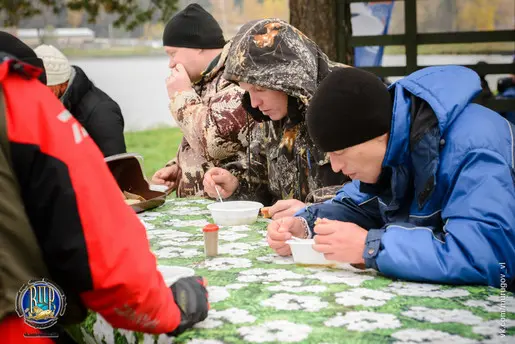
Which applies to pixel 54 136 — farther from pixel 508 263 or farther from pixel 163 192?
pixel 163 192

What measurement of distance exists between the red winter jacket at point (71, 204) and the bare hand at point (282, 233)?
0.85 meters

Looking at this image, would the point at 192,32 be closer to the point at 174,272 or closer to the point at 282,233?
the point at 282,233

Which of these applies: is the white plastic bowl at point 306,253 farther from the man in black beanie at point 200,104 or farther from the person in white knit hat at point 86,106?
the person in white knit hat at point 86,106

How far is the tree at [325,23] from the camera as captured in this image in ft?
16.8

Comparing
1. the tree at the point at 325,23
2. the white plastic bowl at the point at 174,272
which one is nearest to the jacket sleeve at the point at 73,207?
the white plastic bowl at the point at 174,272

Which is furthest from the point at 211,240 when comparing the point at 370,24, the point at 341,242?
the point at 370,24

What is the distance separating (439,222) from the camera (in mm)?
1856

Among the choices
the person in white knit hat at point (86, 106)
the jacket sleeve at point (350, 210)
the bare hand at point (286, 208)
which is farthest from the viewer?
the person in white knit hat at point (86, 106)

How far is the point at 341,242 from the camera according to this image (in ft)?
5.98

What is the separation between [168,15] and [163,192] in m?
4.65

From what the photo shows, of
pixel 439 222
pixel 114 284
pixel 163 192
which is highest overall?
pixel 114 284

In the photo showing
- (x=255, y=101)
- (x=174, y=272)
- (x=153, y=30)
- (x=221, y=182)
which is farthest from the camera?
(x=153, y=30)

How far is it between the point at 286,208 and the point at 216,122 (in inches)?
29.2

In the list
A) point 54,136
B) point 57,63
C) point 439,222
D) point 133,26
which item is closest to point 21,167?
point 54,136
